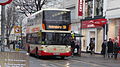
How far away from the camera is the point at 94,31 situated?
122 feet

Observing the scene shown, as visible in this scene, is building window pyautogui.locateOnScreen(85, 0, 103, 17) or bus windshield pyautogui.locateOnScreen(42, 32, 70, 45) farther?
building window pyautogui.locateOnScreen(85, 0, 103, 17)

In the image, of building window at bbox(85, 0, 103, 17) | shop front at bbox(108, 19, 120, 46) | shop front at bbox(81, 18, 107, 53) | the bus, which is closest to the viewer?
the bus

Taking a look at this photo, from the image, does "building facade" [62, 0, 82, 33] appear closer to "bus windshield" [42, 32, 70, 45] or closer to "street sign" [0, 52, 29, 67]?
"bus windshield" [42, 32, 70, 45]

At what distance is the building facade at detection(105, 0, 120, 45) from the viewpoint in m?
31.1

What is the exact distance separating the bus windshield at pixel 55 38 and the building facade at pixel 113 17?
894 cm

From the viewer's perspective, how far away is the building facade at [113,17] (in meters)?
31.1

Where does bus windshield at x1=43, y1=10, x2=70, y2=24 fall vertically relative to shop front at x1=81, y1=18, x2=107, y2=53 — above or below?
above

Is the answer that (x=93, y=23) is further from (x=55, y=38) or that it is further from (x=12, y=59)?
(x=12, y=59)

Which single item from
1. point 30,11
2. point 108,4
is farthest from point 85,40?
point 30,11

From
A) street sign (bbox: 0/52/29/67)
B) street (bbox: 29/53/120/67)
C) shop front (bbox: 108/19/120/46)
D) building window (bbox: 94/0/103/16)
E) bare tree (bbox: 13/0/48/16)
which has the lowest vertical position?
street (bbox: 29/53/120/67)

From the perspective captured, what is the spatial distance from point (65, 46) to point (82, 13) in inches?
597

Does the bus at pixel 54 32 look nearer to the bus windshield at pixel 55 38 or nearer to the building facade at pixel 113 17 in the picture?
the bus windshield at pixel 55 38

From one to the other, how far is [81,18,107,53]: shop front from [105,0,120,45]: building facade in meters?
0.76

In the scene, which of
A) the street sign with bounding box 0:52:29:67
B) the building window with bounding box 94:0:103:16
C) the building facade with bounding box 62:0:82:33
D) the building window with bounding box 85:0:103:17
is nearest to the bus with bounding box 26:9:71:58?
the building window with bounding box 94:0:103:16
